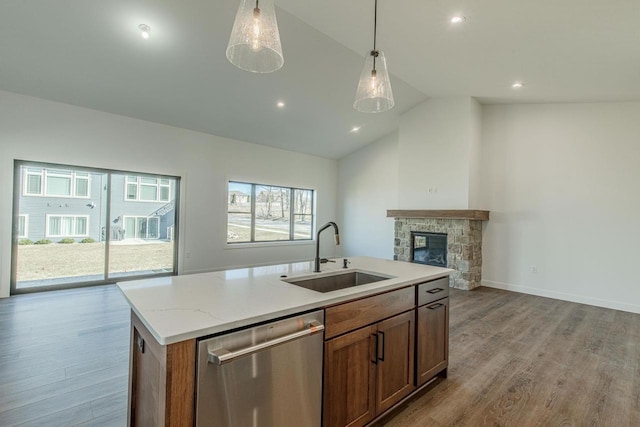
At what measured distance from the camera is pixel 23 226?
4.41 meters

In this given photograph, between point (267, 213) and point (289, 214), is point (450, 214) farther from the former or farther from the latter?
point (267, 213)

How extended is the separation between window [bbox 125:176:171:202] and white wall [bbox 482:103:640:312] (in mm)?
6101

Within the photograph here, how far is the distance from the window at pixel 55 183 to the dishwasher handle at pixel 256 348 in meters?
5.23

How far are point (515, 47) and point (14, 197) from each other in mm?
6915

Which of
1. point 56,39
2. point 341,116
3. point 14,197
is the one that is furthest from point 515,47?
point 14,197

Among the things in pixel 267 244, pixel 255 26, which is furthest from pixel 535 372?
pixel 267 244

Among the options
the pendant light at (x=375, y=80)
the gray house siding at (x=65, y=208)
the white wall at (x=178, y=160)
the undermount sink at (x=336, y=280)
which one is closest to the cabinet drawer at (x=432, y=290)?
the undermount sink at (x=336, y=280)

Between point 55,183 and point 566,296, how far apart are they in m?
8.34

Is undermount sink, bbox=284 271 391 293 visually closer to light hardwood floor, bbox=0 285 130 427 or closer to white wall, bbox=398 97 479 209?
light hardwood floor, bbox=0 285 130 427

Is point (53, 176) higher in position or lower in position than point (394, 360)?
higher

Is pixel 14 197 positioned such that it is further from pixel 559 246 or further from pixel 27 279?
pixel 559 246

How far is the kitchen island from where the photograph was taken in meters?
1.03

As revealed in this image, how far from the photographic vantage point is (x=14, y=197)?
4324 mm

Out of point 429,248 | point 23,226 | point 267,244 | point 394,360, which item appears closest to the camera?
point 394,360
